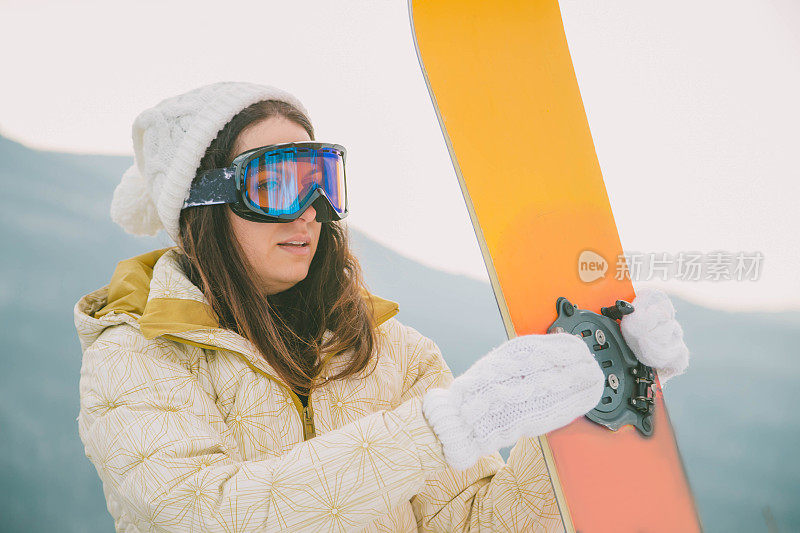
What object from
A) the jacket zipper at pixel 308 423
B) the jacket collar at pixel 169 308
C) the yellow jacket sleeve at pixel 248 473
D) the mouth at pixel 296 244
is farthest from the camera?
the mouth at pixel 296 244

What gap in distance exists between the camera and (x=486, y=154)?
104cm

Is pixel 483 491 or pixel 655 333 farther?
pixel 483 491

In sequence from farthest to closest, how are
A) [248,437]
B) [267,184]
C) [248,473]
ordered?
[267,184] → [248,437] → [248,473]

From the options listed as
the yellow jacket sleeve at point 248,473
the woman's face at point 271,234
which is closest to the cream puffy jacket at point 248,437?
the yellow jacket sleeve at point 248,473

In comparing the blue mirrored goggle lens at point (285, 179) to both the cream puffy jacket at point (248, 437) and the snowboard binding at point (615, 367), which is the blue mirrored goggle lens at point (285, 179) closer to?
the cream puffy jacket at point (248, 437)

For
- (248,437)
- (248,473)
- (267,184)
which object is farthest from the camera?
(267,184)

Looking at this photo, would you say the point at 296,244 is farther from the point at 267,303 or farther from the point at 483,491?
the point at 483,491

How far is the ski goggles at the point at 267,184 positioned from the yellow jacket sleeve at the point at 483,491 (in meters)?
0.45

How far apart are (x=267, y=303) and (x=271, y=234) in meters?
0.15

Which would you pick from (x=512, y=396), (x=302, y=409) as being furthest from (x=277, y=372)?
(x=512, y=396)

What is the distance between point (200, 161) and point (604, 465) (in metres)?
1.00

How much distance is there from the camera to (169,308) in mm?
966

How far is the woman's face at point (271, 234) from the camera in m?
1.12

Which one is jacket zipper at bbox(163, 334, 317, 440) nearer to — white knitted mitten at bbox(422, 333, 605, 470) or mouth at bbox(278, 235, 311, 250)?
mouth at bbox(278, 235, 311, 250)
